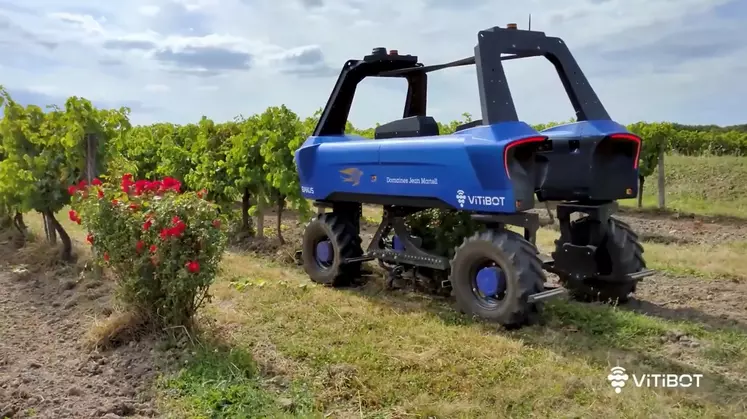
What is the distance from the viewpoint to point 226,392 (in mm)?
3977

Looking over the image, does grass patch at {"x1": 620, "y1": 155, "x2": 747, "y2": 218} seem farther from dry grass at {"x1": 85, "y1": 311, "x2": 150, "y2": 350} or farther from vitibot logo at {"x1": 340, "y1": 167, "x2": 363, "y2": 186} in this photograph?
dry grass at {"x1": 85, "y1": 311, "x2": 150, "y2": 350}

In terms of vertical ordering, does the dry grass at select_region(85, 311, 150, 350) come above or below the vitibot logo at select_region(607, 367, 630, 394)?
above

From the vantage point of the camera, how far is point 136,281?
5004 millimetres

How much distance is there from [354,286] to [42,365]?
10.4 ft

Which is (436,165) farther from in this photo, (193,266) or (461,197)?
(193,266)

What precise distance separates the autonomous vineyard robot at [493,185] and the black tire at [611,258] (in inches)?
0.4

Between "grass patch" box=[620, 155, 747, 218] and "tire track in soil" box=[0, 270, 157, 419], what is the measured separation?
1295cm

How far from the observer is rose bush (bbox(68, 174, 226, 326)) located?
4.86m

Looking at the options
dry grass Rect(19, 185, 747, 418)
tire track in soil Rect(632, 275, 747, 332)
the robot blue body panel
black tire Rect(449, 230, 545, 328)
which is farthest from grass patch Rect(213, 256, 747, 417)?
the robot blue body panel

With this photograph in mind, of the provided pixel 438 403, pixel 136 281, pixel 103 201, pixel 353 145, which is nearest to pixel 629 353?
pixel 438 403

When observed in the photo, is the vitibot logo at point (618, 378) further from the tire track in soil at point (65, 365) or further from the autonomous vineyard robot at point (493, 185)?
the tire track in soil at point (65, 365)

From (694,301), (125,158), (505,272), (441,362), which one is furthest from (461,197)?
(125,158)

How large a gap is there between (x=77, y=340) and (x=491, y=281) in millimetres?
3240

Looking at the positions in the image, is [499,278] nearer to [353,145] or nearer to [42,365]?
[353,145]
